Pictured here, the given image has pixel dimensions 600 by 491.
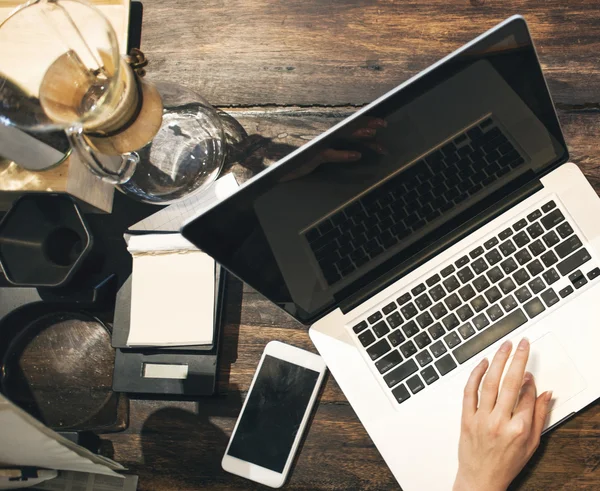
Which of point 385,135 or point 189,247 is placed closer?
point 385,135

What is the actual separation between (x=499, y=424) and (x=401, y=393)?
0.14m

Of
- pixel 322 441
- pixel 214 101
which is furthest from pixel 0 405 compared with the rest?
pixel 214 101

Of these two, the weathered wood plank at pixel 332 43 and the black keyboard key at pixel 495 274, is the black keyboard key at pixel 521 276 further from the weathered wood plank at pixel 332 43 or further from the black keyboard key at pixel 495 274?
the weathered wood plank at pixel 332 43

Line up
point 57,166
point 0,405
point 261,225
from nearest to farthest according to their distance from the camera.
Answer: point 0,405 < point 261,225 < point 57,166

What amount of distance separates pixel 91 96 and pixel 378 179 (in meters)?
0.41

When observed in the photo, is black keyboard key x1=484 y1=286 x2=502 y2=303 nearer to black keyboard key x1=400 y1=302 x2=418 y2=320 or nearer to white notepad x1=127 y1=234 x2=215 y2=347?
black keyboard key x1=400 y1=302 x2=418 y2=320

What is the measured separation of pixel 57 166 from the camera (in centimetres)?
83

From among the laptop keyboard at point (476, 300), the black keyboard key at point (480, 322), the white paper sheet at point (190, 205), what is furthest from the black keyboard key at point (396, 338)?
the white paper sheet at point (190, 205)

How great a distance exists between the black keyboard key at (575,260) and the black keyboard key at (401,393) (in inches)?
11.2

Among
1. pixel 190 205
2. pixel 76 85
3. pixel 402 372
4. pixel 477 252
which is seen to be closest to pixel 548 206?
pixel 477 252

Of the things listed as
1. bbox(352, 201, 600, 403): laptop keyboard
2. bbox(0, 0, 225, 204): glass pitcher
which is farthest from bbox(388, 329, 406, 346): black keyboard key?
bbox(0, 0, 225, 204): glass pitcher

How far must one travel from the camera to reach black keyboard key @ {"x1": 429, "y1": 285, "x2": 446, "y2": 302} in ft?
2.76

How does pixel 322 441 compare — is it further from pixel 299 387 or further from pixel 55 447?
pixel 55 447

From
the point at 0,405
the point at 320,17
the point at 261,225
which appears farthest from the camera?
the point at 320,17
